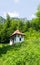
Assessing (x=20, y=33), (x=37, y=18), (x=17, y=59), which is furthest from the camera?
(x=20, y=33)

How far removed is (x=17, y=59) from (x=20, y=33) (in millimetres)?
48022

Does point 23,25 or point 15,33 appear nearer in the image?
point 15,33

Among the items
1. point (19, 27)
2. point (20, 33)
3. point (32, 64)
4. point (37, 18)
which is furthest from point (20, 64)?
point (19, 27)

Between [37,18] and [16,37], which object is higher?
[37,18]

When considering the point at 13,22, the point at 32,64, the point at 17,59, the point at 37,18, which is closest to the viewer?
the point at 32,64

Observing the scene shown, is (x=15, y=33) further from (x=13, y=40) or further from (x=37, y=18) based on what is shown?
(x=37, y=18)

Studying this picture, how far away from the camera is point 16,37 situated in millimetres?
61969

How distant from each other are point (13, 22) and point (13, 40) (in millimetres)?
5070

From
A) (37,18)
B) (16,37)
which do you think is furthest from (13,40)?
(37,18)

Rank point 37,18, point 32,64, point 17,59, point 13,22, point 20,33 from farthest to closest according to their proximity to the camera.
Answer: point 13,22
point 20,33
point 37,18
point 17,59
point 32,64

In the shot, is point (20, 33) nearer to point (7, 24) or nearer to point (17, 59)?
point (7, 24)

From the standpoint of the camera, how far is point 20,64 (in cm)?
1145

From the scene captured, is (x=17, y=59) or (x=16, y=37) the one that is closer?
(x=17, y=59)

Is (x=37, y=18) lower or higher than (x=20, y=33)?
higher
